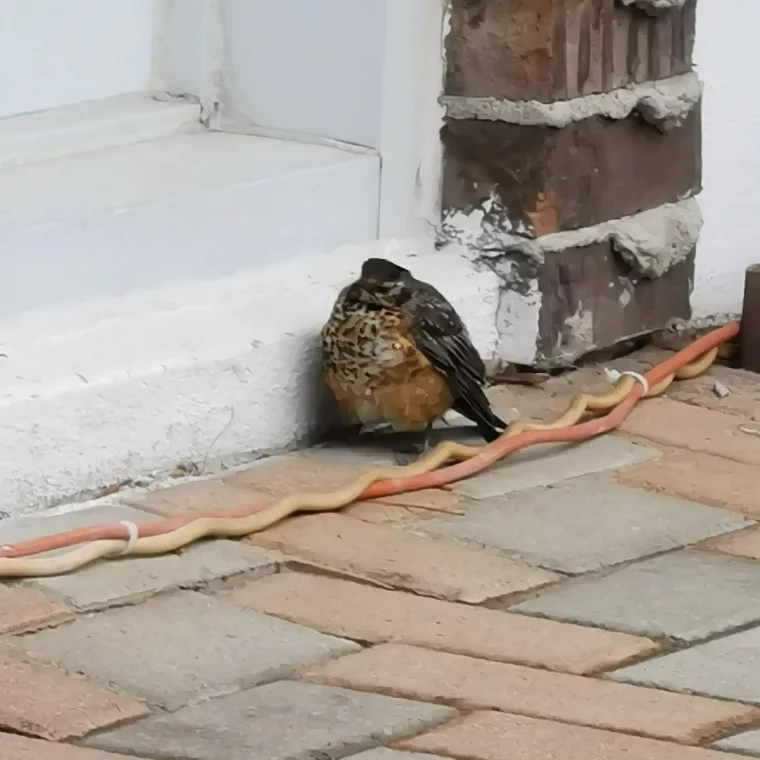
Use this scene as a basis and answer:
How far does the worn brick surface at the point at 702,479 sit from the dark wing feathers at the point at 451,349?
0.22m

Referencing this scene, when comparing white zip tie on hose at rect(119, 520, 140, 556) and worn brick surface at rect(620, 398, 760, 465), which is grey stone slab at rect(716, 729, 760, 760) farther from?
worn brick surface at rect(620, 398, 760, 465)

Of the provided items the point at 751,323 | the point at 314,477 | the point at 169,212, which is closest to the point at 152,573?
the point at 314,477

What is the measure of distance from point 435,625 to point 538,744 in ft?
1.00

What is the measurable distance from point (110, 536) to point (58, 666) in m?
0.31

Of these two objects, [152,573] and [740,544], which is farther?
[740,544]

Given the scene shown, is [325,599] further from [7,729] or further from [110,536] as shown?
[7,729]

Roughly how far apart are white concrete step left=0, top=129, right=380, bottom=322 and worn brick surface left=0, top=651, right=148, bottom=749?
678 mm

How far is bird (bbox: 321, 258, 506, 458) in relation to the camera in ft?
7.22

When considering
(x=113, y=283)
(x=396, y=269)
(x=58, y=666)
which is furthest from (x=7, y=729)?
(x=396, y=269)

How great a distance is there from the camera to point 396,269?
7.35 feet

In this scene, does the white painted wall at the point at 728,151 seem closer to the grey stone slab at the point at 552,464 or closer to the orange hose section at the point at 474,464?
the orange hose section at the point at 474,464

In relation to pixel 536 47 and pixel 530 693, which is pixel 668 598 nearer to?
pixel 530 693

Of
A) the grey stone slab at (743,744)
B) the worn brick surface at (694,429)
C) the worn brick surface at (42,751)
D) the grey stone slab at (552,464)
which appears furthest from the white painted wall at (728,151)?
the worn brick surface at (42,751)

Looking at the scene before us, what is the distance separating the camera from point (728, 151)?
9.39 ft
